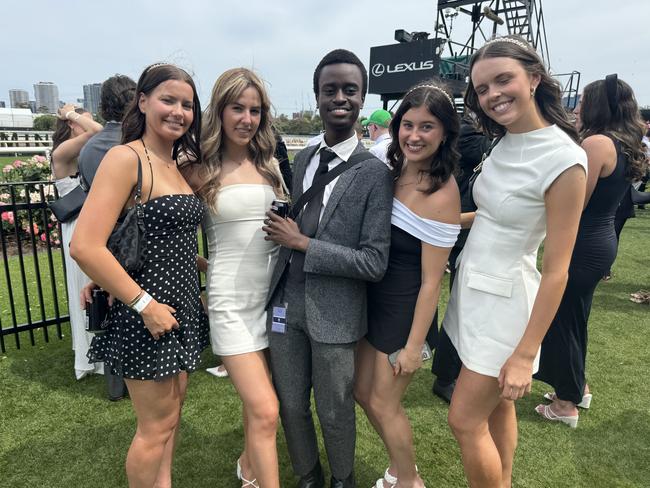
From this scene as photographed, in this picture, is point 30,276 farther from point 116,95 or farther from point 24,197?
point 116,95

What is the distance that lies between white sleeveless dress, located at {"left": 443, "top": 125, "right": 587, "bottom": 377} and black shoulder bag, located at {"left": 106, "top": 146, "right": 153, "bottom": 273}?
1377 mm

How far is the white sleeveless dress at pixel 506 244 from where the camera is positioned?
65.7 inches

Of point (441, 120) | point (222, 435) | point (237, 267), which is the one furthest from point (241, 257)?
point (222, 435)

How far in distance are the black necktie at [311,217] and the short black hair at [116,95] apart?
5.79ft

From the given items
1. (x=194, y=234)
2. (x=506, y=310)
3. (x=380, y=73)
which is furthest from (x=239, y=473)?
(x=380, y=73)

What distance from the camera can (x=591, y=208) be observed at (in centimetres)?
290

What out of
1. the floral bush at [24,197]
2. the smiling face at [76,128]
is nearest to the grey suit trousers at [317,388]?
the smiling face at [76,128]

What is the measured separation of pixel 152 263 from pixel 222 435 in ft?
5.84

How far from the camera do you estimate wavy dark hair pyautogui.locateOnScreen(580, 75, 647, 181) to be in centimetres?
285

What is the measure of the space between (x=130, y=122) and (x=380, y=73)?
14.6 m

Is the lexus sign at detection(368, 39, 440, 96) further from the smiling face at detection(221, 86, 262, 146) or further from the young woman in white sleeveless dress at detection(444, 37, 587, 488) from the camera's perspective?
the young woman in white sleeveless dress at detection(444, 37, 587, 488)

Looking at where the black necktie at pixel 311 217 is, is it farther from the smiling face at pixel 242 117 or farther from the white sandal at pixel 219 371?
the white sandal at pixel 219 371

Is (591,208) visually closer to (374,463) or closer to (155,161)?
(374,463)

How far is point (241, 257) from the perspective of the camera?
2.15m
